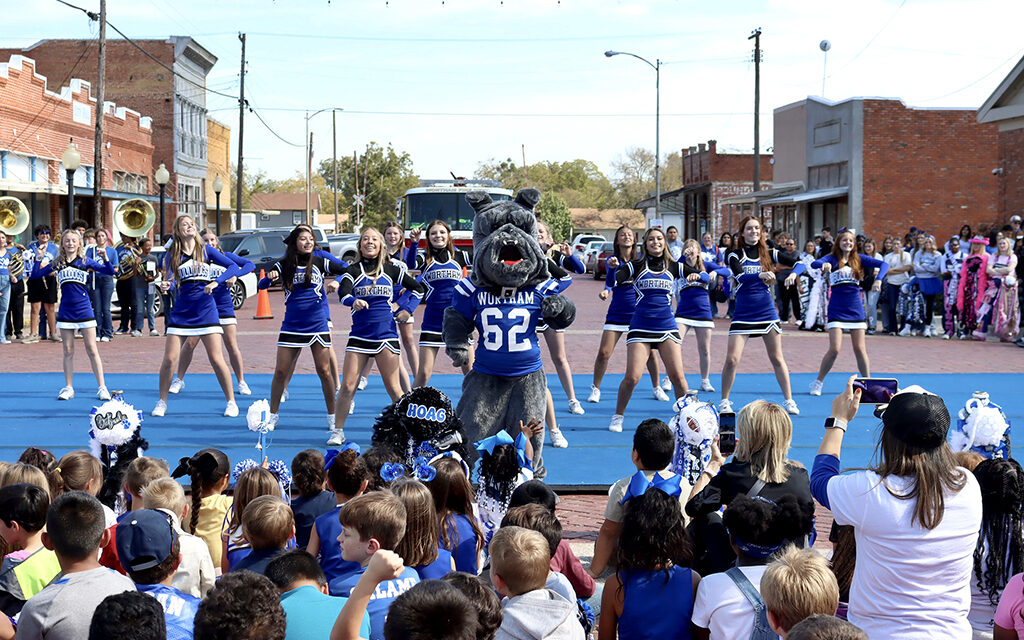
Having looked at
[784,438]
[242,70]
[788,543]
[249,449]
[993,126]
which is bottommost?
[249,449]

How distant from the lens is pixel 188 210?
165ft

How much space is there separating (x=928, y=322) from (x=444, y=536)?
16.3 meters

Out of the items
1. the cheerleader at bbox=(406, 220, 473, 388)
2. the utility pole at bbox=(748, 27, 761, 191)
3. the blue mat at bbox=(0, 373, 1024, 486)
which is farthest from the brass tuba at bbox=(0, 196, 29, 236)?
the utility pole at bbox=(748, 27, 761, 191)

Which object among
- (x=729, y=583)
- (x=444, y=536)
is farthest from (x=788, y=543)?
(x=444, y=536)

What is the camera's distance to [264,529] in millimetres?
3820

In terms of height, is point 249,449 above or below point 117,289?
below

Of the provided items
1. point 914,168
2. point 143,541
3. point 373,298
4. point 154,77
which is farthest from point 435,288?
point 154,77

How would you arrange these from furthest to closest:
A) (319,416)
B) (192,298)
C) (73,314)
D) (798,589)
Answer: (73,314) → (319,416) → (192,298) → (798,589)

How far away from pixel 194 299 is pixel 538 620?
7475 mm

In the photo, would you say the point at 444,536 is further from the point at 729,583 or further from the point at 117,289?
the point at 117,289

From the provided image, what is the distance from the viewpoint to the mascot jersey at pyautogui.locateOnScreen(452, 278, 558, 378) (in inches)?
267

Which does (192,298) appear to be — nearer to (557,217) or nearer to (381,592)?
(381,592)

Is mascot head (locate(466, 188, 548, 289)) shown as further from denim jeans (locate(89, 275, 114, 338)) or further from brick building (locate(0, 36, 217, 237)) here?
brick building (locate(0, 36, 217, 237))

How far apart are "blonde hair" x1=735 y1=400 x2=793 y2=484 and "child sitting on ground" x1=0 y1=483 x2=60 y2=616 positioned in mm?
2724
